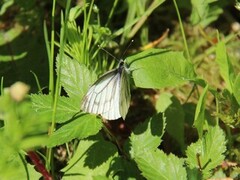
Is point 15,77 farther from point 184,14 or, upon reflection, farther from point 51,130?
point 184,14

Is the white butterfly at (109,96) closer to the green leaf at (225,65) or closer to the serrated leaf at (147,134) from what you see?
the serrated leaf at (147,134)

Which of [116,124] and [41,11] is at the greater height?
[41,11]

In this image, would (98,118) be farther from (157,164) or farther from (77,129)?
(157,164)

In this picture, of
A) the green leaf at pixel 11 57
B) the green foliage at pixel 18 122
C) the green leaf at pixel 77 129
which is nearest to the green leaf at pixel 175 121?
the green leaf at pixel 77 129

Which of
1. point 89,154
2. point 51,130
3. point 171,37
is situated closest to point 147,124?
point 89,154

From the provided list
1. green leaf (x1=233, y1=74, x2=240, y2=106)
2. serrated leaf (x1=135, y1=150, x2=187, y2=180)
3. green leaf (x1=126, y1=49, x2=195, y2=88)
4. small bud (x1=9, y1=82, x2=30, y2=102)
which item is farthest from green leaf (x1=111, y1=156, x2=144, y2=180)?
small bud (x1=9, y1=82, x2=30, y2=102)

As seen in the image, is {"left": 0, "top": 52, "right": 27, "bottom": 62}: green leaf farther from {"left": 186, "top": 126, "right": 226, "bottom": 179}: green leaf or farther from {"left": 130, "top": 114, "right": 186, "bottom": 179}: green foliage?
{"left": 186, "top": 126, "right": 226, "bottom": 179}: green leaf

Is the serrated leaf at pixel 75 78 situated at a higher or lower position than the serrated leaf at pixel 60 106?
higher

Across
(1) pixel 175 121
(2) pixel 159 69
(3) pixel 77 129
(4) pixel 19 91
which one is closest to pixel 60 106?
(3) pixel 77 129
